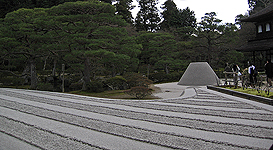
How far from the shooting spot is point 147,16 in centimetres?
3853

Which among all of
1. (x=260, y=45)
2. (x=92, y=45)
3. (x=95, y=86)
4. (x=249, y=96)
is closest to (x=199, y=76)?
(x=249, y=96)

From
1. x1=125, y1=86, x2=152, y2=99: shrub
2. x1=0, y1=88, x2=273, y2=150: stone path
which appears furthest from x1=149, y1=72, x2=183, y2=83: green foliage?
x1=0, y1=88, x2=273, y2=150: stone path

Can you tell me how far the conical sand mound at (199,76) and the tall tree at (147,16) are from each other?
26.4 meters

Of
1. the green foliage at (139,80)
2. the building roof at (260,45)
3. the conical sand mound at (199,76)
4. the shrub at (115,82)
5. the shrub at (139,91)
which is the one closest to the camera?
the shrub at (139,91)

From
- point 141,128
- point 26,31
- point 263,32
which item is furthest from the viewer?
point 263,32

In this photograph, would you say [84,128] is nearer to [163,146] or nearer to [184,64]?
[163,146]

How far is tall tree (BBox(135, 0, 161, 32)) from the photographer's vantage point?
38438 millimetres

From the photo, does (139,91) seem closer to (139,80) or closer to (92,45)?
(139,80)

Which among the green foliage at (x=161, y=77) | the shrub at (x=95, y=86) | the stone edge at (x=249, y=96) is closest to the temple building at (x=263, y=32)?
the green foliage at (x=161, y=77)

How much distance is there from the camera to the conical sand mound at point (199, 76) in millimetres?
12500

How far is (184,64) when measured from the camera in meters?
22.4

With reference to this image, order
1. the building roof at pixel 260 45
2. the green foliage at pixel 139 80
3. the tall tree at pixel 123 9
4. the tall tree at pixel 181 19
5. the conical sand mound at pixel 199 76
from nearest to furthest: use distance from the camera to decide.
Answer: the green foliage at pixel 139 80 < the conical sand mound at pixel 199 76 < the building roof at pixel 260 45 < the tall tree at pixel 123 9 < the tall tree at pixel 181 19

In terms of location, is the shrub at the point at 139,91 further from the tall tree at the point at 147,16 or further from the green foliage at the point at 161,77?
the tall tree at the point at 147,16

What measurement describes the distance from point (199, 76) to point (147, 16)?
28.2 metres
